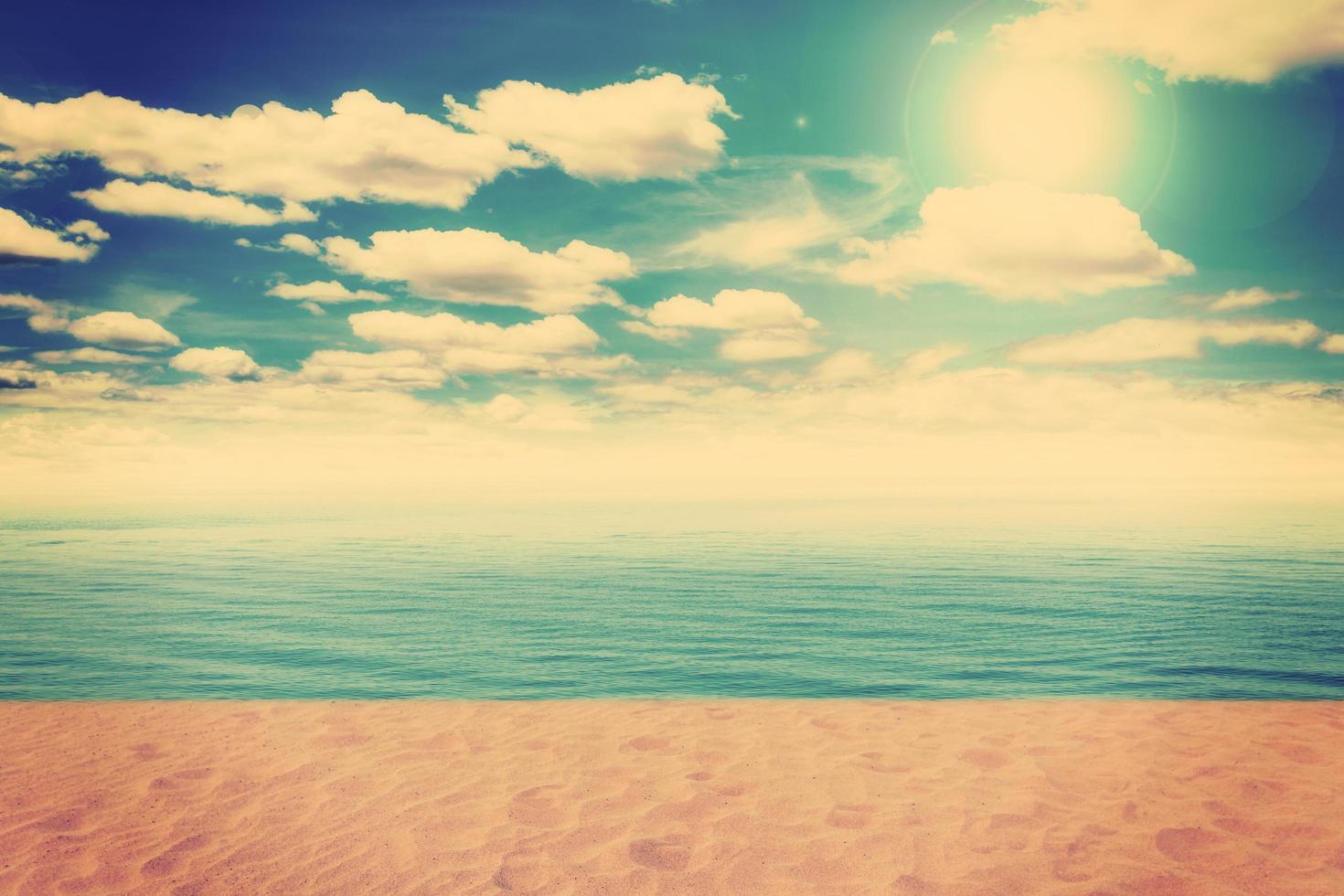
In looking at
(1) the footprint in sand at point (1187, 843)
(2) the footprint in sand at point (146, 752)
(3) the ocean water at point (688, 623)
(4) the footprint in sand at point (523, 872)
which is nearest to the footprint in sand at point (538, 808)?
(4) the footprint in sand at point (523, 872)

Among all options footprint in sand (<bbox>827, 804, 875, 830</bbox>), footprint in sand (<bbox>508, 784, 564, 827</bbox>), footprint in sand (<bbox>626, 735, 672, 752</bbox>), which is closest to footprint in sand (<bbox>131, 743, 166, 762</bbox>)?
footprint in sand (<bbox>508, 784, 564, 827</bbox>)

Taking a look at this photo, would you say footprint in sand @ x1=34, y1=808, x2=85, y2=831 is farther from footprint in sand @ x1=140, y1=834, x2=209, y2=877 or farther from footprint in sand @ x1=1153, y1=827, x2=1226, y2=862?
footprint in sand @ x1=1153, y1=827, x2=1226, y2=862

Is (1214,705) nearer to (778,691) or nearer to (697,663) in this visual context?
(778,691)

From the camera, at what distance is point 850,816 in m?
9.56

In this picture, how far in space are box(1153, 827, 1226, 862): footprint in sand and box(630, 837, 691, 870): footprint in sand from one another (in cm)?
513

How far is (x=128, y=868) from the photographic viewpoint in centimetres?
823

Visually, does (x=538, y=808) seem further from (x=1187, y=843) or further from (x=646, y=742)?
(x=1187, y=843)

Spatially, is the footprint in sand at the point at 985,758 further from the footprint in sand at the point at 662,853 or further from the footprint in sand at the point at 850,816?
the footprint in sand at the point at 662,853

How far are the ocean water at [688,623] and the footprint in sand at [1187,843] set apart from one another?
9628 mm

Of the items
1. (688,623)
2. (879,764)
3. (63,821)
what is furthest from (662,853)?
(688,623)

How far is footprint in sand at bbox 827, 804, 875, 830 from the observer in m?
9.30

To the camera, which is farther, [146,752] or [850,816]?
[146,752]

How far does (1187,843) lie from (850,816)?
3599mm

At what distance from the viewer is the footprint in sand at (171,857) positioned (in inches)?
322
